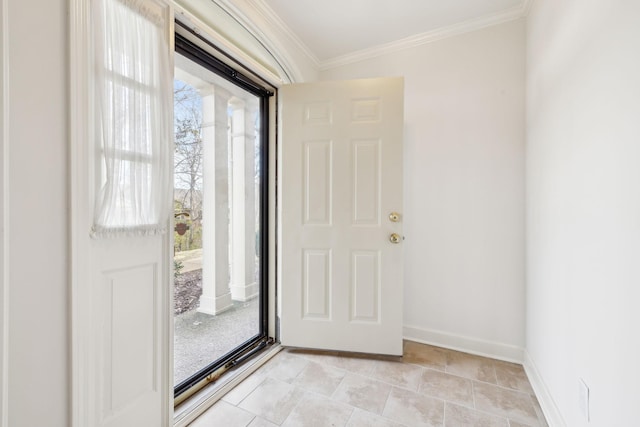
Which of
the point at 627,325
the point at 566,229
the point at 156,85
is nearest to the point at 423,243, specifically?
the point at 566,229

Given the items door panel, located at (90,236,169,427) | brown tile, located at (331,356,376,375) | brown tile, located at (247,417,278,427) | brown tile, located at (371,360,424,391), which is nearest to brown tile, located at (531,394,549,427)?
brown tile, located at (371,360,424,391)

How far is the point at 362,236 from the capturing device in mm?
2068

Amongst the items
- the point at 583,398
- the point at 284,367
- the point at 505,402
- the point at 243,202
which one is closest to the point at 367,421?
the point at 284,367

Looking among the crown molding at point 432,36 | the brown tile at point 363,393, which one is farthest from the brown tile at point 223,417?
the crown molding at point 432,36

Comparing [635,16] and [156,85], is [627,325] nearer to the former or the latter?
[635,16]

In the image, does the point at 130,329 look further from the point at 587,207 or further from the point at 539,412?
the point at 539,412

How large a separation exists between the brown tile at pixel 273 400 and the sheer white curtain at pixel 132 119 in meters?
1.10

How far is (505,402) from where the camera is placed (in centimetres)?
157

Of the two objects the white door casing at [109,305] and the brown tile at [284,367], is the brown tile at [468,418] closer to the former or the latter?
the brown tile at [284,367]

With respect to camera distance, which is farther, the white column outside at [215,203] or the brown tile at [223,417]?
the white column outside at [215,203]

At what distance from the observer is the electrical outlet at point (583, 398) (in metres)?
1.10

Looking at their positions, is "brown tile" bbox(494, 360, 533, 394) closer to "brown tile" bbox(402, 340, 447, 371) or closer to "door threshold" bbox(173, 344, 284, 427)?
"brown tile" bbox(402, 340, 447, 371)

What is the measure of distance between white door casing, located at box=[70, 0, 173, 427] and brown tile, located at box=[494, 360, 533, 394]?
6.47 ft
